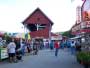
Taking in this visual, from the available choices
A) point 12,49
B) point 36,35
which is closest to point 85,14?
point 12,49

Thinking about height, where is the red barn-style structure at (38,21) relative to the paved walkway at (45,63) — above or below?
above

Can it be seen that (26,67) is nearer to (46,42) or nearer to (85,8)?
(85,8)

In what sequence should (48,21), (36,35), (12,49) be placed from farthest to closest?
(48,21) < (36,35) < (12,49)

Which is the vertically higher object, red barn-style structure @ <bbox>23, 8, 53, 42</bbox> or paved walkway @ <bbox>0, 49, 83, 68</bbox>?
red barn-style structure @ <bbox>23, 8, 53, 42</bbox>

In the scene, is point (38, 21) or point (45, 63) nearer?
point (45, 63)

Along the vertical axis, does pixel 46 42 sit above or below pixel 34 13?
below

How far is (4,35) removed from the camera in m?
36.1

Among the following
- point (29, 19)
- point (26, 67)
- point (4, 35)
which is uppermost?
point (29, 19)

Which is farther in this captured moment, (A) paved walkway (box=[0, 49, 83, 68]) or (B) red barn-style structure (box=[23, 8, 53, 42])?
(B) red barn-style structure (box=[23, 8, 53, 42])

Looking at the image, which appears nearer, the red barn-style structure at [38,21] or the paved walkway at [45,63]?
the paved walkway at [45,63]

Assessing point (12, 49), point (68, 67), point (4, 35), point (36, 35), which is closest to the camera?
point (68, 67)

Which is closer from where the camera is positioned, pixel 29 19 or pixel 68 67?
pixel 68 67

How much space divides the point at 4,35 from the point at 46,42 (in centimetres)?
4437

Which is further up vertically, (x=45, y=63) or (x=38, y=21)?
(x=38, y=21)
